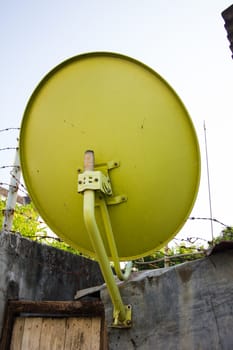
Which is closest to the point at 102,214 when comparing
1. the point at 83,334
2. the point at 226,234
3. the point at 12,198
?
the point at 83,334

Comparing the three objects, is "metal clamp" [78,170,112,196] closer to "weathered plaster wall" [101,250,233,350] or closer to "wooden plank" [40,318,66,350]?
"weathered plaster wall" [101,250,233,350]

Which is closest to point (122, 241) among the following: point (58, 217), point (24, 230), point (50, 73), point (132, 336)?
point (58, 217)

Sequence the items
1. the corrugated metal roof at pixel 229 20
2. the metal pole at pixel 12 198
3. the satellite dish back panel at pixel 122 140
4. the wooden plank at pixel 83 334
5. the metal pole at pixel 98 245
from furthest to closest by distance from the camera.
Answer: the metal pole at pixel 12 198 → the corrugated metal roof at pixel 229 20 → the wooden plank at pixel 83 334 → the satellite dish back panel at pixel 122 140 → the metal pole at pixel 98 245

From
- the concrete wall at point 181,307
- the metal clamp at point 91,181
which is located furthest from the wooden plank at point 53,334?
the metal clamp at point 91,181

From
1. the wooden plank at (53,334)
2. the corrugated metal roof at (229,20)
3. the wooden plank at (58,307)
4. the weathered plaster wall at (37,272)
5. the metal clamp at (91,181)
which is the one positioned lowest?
the wooden plank at (53,334)

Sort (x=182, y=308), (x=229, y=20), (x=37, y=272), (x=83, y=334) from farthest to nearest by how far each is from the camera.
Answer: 1. (x=37, y=272)
2. (x=229, y=20)
3. (x=83, y=334)
4. (x=182, y=308)

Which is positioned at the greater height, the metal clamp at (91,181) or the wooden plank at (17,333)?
the metal clamp at (91,181)

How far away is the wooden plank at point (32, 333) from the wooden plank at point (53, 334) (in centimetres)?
3

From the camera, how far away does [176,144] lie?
2.00 meters

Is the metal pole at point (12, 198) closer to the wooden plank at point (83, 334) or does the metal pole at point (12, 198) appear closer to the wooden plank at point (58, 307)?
the wooden plank at point (58, 307)

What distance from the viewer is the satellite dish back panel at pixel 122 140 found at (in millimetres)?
1986

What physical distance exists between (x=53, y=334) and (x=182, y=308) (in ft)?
4.23

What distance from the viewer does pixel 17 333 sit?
2.85 metres

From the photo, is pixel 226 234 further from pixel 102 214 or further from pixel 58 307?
pixel 102 214
